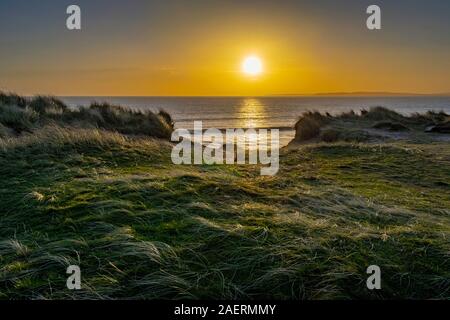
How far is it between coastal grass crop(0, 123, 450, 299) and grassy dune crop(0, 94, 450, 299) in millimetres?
14

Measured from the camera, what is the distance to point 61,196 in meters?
6.08

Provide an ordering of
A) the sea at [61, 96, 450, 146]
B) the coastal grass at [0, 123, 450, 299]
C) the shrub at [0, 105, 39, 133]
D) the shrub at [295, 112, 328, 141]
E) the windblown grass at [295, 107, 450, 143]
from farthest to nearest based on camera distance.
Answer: the sea at [61, 96, 450, 146] < the shrub at [295, 112, 328, 141] < the windblown grass at [295, 107, 450, 143] < the shrub at [0, 105, 39, 133] < the coastal grass at [0, 123, 450, 299]

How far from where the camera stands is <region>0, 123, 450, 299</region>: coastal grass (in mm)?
3666

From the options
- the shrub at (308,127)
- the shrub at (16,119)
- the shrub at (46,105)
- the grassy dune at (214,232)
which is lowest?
the grassy dune at (214,232)

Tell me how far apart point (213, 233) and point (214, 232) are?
0.03 metres

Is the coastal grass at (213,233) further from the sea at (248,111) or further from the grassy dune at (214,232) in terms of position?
the sea at (248,111)

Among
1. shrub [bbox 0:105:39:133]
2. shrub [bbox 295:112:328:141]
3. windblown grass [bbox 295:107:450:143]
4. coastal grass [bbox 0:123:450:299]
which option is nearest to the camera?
coastal grass [bbox 0:123:450:299]

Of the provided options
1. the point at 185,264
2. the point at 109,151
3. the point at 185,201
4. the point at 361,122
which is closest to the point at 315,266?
the point at 185,264

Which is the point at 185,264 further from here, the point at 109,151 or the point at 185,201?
the point at 109,151

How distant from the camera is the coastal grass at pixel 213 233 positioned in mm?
3666

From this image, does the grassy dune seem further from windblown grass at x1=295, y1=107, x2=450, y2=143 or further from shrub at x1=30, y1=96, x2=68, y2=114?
windblown grass at x1=295, y1=107, x2=450, y2=143

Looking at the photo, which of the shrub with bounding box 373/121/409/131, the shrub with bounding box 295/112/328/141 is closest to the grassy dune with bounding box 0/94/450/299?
the shrub with bounding box 295/112/328/141

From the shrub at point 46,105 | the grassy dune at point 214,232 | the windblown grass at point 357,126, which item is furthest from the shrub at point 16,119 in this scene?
the windblown grass at point 357,126

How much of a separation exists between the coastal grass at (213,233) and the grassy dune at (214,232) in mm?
14
